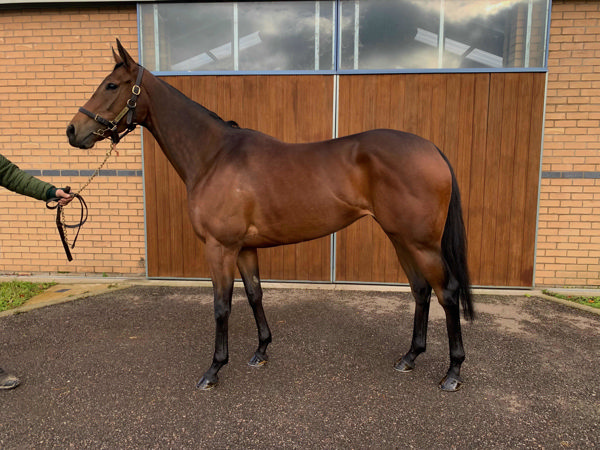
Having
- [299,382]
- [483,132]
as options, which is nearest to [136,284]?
[299,382]

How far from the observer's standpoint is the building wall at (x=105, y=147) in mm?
4547

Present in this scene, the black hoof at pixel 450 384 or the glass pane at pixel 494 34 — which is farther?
the glass pane at pixel 494 34

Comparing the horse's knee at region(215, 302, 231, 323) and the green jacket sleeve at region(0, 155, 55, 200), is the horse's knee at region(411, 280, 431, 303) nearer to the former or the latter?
the horse's knee at region(215, 302, 231, 323)

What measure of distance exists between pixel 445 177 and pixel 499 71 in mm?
2836

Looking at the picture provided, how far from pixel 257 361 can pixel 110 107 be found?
2.15 m

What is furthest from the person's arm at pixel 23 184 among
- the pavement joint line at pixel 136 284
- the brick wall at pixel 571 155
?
the brick wall at pixel 571 155

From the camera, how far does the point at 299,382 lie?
8.84ft

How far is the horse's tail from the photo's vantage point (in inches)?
107

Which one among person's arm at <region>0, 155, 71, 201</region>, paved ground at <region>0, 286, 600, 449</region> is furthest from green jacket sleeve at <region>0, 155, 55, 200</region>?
paved ground at <region>0, 286, 600, 449</region>

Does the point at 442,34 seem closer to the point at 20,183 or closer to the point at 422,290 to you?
the point at 422,290

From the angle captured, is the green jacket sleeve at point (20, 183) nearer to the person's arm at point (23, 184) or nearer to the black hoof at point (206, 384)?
the person's arm at point (23, 184)

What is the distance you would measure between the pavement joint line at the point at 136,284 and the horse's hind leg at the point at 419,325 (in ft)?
6.20

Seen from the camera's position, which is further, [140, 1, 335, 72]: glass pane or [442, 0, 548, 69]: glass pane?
[140, 1, 335, 72]: glass pane

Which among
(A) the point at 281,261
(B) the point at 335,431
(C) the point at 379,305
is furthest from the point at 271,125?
(B) the point at 335,431
